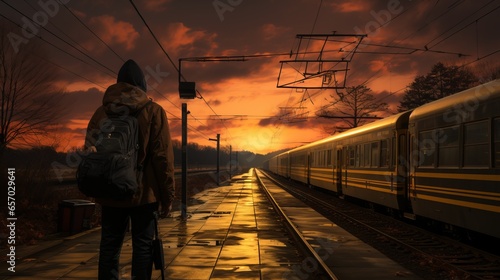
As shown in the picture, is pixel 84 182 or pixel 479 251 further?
pixel 479 251

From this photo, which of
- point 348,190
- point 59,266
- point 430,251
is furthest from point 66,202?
point 348,190

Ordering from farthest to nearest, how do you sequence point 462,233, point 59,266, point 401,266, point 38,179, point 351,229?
point 38,179 < point 351,229 < point 462,233 < point 401,266 < point 59,266

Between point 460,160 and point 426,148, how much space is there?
2128mm

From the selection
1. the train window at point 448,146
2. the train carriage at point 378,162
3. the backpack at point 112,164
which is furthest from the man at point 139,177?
the train carriage at point 378,162

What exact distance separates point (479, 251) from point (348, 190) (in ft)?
42.2

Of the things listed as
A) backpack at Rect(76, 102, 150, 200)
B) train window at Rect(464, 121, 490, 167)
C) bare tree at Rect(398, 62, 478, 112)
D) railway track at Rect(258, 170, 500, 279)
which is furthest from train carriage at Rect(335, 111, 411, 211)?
bare tree at Rect(398, 62, 478, 112)

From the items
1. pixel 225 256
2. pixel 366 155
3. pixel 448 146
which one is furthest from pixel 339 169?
pixel 225 256

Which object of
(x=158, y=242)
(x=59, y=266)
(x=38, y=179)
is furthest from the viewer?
(x=38, y=179)

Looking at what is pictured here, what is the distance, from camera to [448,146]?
36.2ft

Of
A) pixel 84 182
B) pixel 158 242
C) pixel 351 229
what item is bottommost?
pixel 351 229

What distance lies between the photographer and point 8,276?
721 centimetres

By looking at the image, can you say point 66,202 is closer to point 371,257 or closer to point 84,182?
point 371,257

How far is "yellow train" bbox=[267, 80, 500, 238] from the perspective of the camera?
899 cm

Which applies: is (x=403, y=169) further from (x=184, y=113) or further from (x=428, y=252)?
(x=184, y=113)
